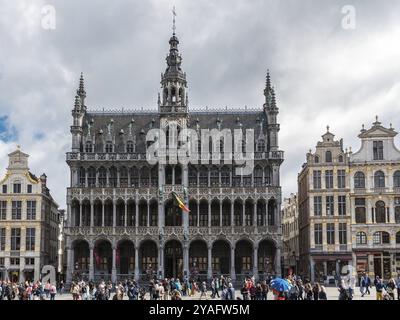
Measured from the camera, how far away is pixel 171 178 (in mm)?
79062

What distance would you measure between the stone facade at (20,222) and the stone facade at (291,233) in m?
37.0

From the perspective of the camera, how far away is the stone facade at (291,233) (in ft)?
313

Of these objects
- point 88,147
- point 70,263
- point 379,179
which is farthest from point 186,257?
point 379,179

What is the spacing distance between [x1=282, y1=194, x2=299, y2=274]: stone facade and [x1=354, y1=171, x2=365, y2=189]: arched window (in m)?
19.7

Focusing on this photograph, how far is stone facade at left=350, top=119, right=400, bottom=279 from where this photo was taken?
244 feet

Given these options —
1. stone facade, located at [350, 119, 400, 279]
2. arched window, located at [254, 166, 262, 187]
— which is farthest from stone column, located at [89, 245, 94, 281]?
stone facade, located at [350, 119, 400, 279]

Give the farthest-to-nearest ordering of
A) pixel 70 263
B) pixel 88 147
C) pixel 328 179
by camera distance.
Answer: pixel 88 147, pixel 328 179, pixel 70 263

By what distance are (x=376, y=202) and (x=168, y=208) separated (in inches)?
992

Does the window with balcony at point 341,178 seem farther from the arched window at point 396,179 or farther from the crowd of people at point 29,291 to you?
the crowd of people at point 29,291

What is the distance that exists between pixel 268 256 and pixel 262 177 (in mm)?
9853

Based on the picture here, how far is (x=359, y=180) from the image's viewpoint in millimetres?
76312

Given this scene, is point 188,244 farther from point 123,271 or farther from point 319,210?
point 319,210

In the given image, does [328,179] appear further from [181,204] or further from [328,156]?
[181,204]
